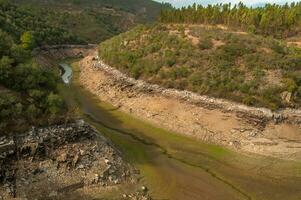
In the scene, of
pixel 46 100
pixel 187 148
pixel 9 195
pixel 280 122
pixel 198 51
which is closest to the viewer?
pixel 9 195

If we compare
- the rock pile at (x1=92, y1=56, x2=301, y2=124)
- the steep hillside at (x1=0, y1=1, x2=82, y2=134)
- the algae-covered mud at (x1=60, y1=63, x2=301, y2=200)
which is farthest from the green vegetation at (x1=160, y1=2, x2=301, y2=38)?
the steep hillside at (x1=0, y1=1, x2=82, y2=134)

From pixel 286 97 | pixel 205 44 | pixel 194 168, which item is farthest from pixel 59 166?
pixel 205 44

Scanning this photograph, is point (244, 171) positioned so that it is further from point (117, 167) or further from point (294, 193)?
point (117, 167)

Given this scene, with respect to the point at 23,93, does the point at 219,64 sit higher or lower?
higher

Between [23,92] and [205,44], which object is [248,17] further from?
[23,92]

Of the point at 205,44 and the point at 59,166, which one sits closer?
the point at 59,166

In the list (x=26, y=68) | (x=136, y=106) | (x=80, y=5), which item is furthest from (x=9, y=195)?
(x=80, y=5)

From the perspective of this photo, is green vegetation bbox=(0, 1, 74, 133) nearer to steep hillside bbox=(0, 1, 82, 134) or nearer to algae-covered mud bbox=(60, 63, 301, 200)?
steep hillside bbox=(0, 1, 82, 134)
